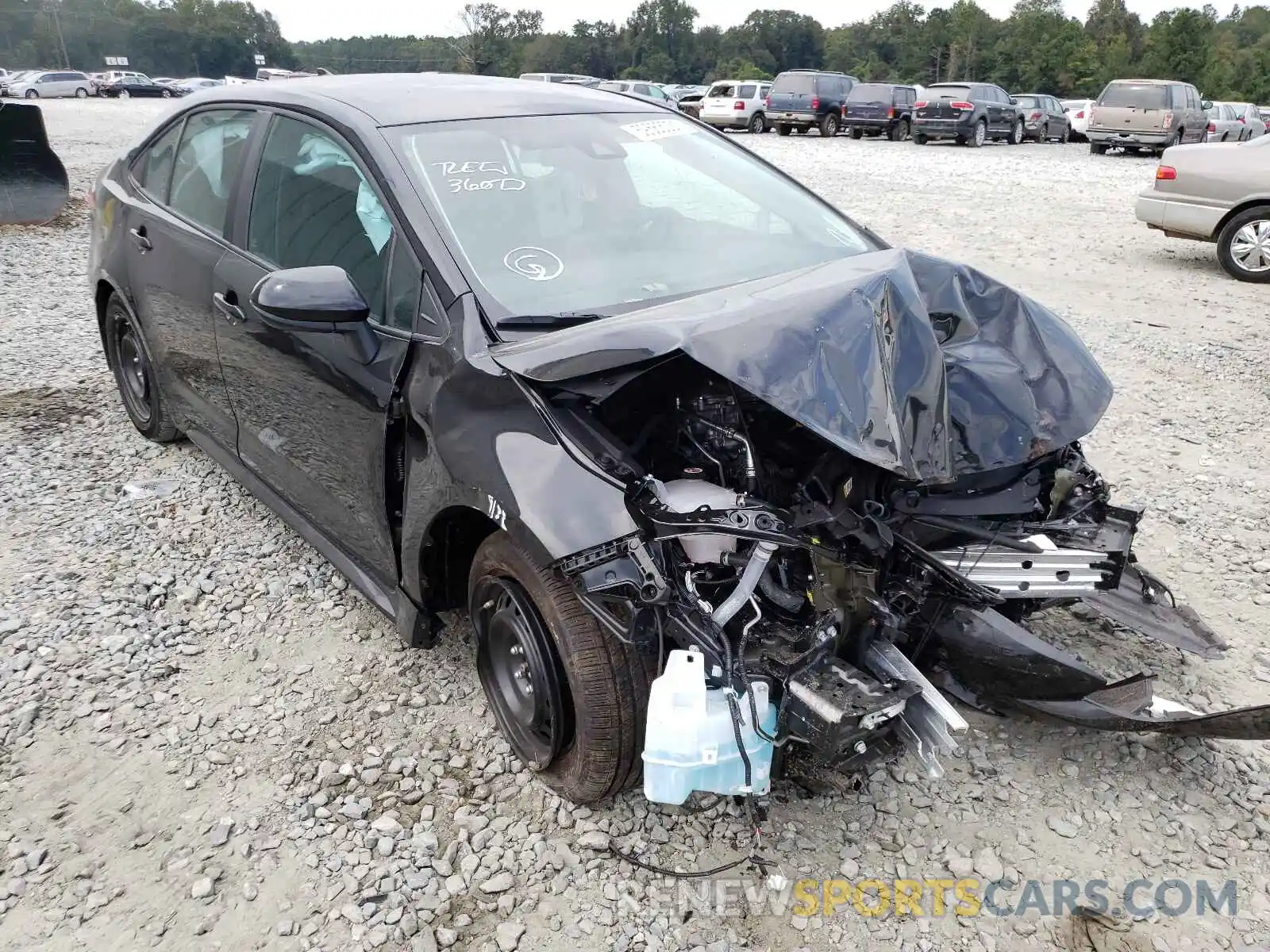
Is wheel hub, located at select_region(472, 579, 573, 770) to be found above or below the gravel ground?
above

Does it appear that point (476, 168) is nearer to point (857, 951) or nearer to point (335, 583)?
point (335, 583)

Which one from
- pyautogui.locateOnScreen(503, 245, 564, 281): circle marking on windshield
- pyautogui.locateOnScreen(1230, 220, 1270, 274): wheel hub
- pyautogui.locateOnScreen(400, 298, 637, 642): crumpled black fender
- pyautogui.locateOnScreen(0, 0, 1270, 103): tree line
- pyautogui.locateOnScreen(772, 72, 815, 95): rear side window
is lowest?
pyautogui.locateOnScreen(1230, 220, 1270, 274): wheel hub

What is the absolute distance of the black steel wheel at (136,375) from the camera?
433 centimetres

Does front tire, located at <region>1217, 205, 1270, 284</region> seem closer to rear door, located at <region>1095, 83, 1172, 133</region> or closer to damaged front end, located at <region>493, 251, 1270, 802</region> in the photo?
damaged front end, located at <region>493, 251, 1270, 802</region>

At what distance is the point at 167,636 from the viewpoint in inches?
127

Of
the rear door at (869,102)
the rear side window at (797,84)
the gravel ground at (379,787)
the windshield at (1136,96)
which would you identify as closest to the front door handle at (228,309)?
the gravel ground at (379,787)

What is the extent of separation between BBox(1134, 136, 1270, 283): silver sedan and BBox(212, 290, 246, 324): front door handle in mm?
8381

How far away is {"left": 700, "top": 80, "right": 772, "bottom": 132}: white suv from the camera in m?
26.5

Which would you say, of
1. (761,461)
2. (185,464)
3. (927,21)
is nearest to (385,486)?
(761,461)

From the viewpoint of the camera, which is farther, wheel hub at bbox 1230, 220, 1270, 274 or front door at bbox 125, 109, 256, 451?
wheel hub at bbox 1230, 220, 1270, 274

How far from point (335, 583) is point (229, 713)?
76 cm

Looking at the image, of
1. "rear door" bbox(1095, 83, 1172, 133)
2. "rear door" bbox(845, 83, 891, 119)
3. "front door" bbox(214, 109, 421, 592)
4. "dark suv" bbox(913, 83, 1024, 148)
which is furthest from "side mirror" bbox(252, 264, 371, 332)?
"rear door" bbox(845, 83, 891, 119)

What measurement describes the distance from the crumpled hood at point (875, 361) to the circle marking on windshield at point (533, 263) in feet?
0.99

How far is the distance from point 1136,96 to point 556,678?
22795 millimetres
